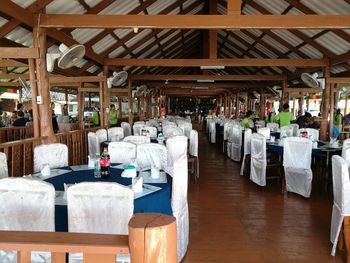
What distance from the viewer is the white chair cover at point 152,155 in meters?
4.18

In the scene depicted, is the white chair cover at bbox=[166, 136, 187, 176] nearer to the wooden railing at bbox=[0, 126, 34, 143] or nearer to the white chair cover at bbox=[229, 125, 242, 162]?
the white chair cover at bbox=[229, 125, 242, 162]

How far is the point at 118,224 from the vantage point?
223cm

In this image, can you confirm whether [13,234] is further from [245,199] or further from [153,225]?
[245,199]

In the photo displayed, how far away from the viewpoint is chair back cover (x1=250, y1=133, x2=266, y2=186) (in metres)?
5.50

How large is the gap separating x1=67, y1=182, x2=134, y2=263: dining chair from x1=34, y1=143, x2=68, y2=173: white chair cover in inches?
75.6

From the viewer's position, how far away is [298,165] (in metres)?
5.17

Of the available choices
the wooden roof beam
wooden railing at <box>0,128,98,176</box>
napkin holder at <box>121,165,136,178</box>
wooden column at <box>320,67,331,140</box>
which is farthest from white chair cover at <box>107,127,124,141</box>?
wooden column at <box>320,67,331,140</box>

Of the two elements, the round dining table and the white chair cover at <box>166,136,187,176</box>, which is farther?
the white chair cover at <box>166,136,187,176</box>

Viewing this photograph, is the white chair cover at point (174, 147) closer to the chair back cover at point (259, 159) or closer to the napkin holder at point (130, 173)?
the chair back cover at point (259, 159)

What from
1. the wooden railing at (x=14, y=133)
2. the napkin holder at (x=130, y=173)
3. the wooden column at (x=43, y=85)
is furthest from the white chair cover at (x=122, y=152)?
the wooden railing at (x=14, y=133)

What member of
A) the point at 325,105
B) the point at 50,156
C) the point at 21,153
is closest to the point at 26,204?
the point at 50,156

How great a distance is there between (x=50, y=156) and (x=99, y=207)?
2.12 m

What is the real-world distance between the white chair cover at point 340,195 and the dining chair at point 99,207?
79.0 inches

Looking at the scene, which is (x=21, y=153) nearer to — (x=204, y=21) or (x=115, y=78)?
(x=204, y=21)
